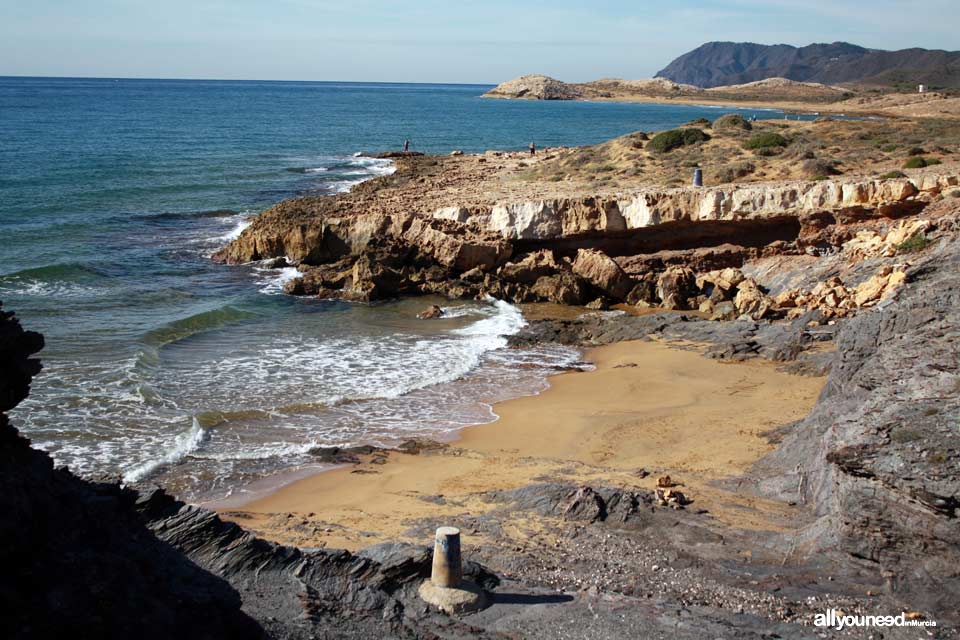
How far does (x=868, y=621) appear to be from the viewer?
758 centimetres

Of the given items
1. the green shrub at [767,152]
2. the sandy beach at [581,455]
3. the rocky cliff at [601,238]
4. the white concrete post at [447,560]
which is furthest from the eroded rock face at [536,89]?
the white concrete post at [447,560]

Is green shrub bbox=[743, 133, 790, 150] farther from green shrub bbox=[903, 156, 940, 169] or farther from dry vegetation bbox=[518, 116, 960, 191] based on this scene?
green shrub bbox=[903, 156, 940, 169]

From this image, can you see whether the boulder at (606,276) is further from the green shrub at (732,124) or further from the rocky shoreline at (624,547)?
the green shrub at (732,124)

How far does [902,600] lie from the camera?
7.81 meters

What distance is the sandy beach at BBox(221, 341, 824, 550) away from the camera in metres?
11.1

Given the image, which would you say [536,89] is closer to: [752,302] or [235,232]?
[235,232]

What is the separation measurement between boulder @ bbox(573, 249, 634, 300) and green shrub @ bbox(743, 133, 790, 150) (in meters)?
11.6

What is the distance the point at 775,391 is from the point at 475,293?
1092 centimetres

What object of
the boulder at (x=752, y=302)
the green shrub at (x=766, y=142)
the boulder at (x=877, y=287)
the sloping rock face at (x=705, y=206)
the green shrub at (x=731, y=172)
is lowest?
the boulder at (x=752, y=302)

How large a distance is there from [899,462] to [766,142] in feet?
87.0

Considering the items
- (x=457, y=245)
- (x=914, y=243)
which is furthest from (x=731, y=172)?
(x=457, y=245)

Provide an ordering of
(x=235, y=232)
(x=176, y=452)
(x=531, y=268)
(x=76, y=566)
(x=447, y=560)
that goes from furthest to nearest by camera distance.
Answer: (x=235, y=232), (x=531, y=268), (x=176, y=452), (x=447, y=560), (x=76, y=566)

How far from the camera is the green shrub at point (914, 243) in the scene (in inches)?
823

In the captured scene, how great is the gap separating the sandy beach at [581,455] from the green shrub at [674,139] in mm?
18379
